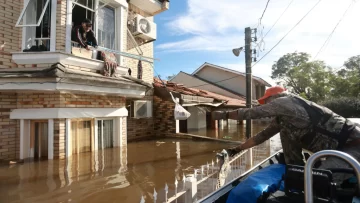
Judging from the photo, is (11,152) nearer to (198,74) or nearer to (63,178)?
(63,178)

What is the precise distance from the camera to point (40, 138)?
21.5 ft

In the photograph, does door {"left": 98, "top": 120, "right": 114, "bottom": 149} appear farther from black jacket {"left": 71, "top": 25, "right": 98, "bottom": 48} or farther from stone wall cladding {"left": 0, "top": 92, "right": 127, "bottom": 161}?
black jacket {"left": 71, "top": 25, "right": 98, "bottom": 48}

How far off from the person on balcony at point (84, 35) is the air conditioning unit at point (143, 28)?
2.94 metres

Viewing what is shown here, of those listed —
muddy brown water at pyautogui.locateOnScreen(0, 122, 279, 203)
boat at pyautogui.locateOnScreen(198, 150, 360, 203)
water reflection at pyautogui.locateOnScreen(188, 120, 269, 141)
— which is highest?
boat at pyautogui.locateOnScreen(198, 150, 360, 203)

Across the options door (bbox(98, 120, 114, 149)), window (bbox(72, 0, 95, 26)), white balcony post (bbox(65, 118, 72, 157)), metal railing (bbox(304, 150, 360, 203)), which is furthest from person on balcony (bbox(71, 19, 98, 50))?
metal railing (bbox(304, 150, 360, 203))

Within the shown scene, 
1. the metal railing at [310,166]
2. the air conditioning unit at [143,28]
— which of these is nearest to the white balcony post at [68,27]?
the air conditioning unit at [143,28]

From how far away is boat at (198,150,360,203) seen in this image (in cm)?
147

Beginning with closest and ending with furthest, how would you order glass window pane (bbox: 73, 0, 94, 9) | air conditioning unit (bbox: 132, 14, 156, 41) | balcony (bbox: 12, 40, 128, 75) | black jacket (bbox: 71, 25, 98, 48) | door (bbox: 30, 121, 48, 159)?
1. balcony (bbox: 12, 40, 128, 75)
2. door (bbox: 30, 121, 48, 159)
3. black jacket (bbox: 71, 25, 98, 48)
4. glass window pane (bbox: 73, 0, 94, 9)
5. air conditioning unit (bbox: 132, 14, 156, 41)

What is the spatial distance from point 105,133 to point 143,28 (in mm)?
4896

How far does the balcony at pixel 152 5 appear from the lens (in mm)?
9973

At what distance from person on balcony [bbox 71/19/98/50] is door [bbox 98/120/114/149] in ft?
8.24

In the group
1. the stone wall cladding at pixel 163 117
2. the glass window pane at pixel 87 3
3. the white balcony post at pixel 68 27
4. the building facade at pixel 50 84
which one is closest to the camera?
the building facade at pixel 50 84

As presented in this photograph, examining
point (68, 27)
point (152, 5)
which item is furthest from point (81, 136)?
point (152, 5)

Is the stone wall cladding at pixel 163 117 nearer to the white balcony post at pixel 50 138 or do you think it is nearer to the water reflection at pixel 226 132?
the water reflection at pixel 226 132
